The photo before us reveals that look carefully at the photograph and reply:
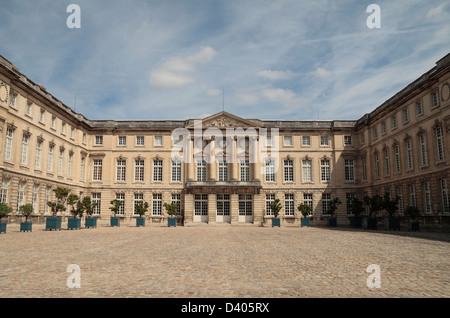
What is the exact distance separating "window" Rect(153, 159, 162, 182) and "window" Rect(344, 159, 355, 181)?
23001 millimetres

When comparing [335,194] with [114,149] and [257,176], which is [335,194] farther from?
[114,149]

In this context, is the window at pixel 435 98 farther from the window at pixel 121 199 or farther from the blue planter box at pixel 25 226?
the window at pixel 121 199

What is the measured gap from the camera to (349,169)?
43.6 m

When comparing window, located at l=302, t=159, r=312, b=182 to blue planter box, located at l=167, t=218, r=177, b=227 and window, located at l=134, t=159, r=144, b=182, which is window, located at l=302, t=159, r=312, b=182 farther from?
window, located at l=134, t=159, r=144, b=182

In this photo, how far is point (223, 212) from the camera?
42.4m

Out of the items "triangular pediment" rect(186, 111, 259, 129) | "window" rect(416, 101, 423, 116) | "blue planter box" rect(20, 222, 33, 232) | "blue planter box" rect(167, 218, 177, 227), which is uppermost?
"triangular pediment" rect(186, 111, 259, 129)

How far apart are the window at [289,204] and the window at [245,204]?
4.55 metres

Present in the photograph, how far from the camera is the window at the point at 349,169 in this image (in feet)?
143

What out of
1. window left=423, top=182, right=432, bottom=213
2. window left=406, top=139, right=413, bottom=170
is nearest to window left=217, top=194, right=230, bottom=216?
window left=406, top=139, right=413, bottom=170

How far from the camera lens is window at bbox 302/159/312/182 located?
44.2 meters
